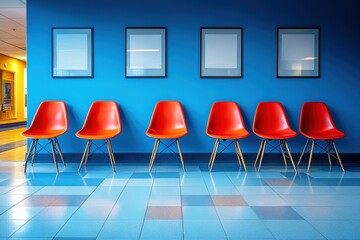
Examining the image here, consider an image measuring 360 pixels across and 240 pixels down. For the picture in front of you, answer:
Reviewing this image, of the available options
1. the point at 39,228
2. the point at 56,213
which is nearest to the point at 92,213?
the point at 56,213

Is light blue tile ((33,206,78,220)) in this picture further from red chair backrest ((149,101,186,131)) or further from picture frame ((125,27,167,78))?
picture frame ((125,27,167,78))

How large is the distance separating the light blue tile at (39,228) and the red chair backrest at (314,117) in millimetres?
3495

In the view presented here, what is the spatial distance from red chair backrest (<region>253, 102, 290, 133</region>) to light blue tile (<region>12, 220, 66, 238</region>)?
9.82ft

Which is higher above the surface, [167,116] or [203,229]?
[167,116]

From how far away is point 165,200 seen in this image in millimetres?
2881

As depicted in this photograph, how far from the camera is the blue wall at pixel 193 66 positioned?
15.3 feet

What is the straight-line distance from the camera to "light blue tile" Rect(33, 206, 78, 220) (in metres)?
2.40

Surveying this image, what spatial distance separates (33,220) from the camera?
2.34 metres

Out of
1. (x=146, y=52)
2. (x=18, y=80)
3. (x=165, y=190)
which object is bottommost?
(x=165, y=190)

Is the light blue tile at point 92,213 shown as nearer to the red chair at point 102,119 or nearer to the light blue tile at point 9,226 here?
the light blue tile at point 9,226

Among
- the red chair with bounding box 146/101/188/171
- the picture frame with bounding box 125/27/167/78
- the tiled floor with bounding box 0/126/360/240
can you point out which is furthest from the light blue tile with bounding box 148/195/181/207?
the picture frame with bounding box 125/27/167/78

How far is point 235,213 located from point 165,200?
665 millimetres

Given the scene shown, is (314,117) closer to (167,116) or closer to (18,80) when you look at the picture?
(167,116)

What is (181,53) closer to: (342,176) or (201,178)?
(201,178)
